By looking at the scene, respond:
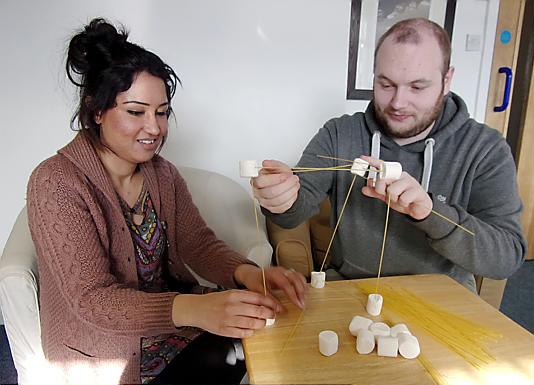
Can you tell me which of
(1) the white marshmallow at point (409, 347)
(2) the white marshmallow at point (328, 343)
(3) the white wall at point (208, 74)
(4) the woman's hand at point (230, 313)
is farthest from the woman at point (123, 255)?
(3) the white wall at point (208, 74)

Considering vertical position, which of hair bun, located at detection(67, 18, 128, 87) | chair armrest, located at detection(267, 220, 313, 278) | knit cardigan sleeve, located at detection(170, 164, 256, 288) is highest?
hair bun, located at detection(67, 18, 128, 87)

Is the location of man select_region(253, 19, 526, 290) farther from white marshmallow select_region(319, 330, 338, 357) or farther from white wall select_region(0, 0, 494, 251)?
white wall select_region(0, 0, 494, 251)

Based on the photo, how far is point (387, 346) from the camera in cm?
76

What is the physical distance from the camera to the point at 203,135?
211 centimetres

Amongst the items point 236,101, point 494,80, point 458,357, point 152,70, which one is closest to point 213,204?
point 236,101

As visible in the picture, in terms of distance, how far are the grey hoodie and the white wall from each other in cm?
81

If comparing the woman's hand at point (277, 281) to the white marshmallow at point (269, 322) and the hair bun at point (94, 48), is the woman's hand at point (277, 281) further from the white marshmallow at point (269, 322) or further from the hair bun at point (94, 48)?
the hair bun at point (94, 48)

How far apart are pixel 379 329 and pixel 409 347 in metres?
0.06

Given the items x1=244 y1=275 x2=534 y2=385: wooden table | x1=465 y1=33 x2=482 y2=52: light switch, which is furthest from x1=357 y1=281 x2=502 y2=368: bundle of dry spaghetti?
x1=465 y1=33 x2=482 y2=52: light switch

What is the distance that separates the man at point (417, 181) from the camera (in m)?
1.04

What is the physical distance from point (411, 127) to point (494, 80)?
157 centimetres

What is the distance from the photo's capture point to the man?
1.04 metres

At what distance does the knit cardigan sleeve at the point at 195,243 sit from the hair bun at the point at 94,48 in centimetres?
38

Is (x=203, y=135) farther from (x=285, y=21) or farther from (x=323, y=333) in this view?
(x=323, y=333)
